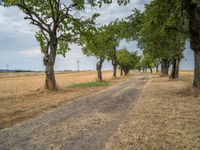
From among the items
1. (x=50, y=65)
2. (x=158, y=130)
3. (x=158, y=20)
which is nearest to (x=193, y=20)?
(x=158, y=20)

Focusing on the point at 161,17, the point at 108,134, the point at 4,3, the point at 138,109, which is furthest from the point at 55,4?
the point at 108,134

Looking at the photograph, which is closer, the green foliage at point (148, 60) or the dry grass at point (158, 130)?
the dry grass at point (158, 130)

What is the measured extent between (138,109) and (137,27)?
42.7 ft

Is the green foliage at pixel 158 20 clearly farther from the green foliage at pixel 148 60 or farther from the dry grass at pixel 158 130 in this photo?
the green foliage at pixel 148 60

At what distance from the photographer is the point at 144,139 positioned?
9.05 m

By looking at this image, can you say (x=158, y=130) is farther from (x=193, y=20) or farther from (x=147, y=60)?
(x=147, y=60)

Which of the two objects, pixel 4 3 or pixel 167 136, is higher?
pixel 4 3

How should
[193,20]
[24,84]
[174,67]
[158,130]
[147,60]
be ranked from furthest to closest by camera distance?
[147,60] < [24,84] < [174,67] < [193,20] < [158,130]

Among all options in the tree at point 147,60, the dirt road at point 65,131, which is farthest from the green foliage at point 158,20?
the tree at point 147,60

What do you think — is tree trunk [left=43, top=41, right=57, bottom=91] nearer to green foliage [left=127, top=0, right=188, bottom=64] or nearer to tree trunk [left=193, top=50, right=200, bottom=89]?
green foliage [left=127, top=0, right=188, bottom=64]

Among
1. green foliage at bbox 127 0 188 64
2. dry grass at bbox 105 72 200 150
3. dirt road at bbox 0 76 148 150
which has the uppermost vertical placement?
green foliage at bbox 127 0 188 64

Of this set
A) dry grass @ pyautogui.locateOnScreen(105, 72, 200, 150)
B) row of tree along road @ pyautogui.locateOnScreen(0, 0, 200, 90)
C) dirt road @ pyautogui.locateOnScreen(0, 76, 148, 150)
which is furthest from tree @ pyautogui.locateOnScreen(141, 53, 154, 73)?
dirt road @ pyautogui.locateOnScreen(0, 76, 148, 150)

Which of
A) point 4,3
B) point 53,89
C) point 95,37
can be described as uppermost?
point 4,3

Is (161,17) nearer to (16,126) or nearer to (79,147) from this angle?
(16,126)
